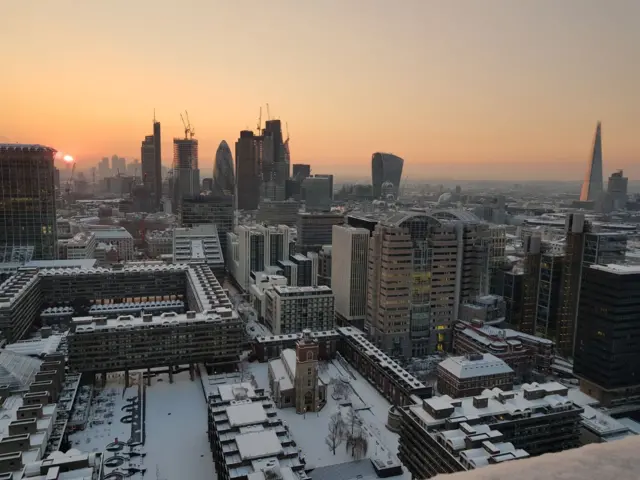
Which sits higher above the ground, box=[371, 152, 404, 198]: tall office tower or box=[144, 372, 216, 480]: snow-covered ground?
box=[371, 152, 404, 198]: tall office tower

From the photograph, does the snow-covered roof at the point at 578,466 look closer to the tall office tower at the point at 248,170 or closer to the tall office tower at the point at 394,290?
the tall office tower at the point at 394,290

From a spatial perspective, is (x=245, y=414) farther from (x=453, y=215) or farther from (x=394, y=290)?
(x=453, y=215)

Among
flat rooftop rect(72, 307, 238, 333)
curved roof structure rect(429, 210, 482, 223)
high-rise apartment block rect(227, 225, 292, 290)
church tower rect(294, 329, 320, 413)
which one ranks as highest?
curved roof structure rect(429, 210, 482, 223)

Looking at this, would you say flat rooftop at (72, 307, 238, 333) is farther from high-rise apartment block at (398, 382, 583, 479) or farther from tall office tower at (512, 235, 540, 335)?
tall office tower at (512, 235, 540, 335)

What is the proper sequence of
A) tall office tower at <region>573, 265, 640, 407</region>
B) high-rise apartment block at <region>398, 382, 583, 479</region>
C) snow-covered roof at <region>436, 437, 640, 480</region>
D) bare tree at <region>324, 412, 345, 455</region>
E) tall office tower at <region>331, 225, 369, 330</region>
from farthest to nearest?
tall office tower at <region>331, 225, 369, 330</region>
tall office tower at <region>573, 265, 640, 407</region>
bare tree at <region>324, 412, 345, 455</region>
high-rise apartment block at <region>398, 382, 583, 479</region>
snow-covered roof at <region>436, 437, 640, 480</region>

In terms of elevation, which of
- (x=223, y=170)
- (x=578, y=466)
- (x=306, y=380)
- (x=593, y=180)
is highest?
(x=223, y=170)

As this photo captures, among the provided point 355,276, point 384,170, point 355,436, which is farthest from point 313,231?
point 384,170

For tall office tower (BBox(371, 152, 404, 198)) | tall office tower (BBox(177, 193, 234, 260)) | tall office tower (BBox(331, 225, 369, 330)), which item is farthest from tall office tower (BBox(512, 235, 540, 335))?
tall office tower (BBox(371, 152, 404, 198))

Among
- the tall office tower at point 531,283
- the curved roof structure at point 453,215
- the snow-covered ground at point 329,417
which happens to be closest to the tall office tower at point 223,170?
the curved roof structure at point 453,215
